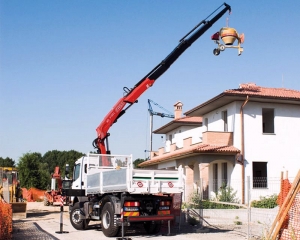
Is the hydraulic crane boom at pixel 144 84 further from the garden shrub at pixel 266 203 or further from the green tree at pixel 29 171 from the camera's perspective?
the green tree at pixel 29 171

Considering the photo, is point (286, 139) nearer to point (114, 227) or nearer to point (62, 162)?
point (114, 227)

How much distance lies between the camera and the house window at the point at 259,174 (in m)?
26.4

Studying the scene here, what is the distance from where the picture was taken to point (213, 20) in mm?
20547

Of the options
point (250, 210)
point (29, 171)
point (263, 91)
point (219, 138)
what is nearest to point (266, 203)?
point (219, 138)

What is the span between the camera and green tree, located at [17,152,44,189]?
56406 mm

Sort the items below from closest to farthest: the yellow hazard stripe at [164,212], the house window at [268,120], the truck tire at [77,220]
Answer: the yellow hazard stripe at [164,212], the truck tire at [77,220], the house window at [268,120]

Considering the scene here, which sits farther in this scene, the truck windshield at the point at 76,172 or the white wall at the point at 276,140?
the white wall at the point at 276,140

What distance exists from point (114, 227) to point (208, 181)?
1541cm

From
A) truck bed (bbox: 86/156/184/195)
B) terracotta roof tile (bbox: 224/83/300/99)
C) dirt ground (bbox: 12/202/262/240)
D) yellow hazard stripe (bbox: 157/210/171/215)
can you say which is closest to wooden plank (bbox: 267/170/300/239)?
dirt ground (bbox: 12/202/262/240)

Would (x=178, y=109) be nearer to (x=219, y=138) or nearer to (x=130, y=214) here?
(x=219, y=138)

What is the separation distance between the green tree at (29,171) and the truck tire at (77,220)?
4043cm

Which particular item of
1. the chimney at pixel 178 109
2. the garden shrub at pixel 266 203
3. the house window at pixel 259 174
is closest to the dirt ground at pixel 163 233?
the garden shrub at pixel 266 203

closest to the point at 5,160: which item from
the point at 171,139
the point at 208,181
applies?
the point at 171,139

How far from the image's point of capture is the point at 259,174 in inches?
1103
